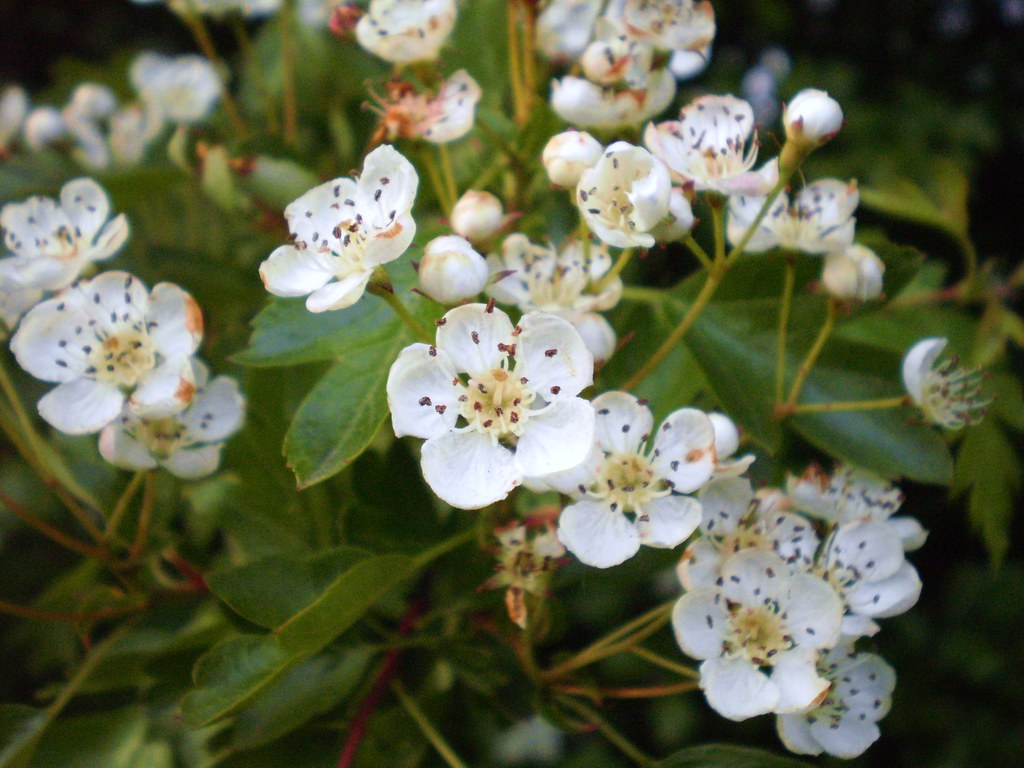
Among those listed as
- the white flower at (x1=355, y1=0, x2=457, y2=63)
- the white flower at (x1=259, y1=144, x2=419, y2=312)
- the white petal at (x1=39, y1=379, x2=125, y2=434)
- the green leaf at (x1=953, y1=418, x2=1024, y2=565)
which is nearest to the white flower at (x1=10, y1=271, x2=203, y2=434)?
the white petal at (x1=39, y1=379, x2=125, y2=434)

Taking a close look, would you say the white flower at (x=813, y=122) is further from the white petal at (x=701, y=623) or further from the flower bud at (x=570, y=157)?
the white petal at (x=701, y=623)

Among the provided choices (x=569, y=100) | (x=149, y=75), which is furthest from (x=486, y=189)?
(x=149, y=75)

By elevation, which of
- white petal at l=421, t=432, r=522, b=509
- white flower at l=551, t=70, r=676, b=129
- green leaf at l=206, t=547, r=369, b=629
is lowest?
green leaf at l=206, t=547, r=369, b=629

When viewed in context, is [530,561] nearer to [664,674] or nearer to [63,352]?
[63,352]

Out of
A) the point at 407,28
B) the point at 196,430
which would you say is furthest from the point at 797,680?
the point at 407,28

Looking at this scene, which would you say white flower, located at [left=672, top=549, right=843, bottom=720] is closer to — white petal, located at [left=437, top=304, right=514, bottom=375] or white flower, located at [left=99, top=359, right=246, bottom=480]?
white petal, located at [left=437, top=304, right=514, bottom=375]
